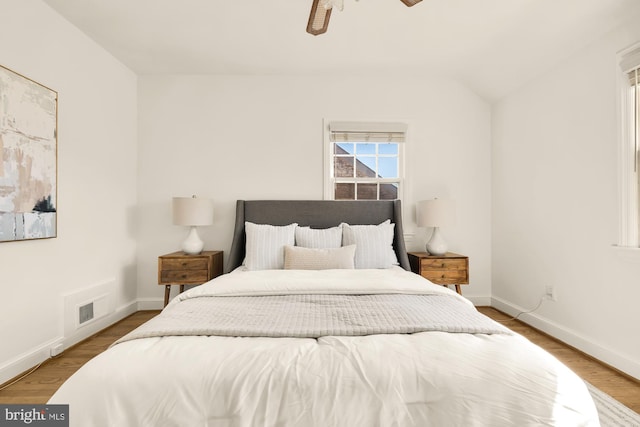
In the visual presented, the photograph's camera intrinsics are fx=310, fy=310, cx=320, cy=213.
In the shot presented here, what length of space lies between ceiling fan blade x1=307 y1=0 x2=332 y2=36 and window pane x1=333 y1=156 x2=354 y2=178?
1.99 m

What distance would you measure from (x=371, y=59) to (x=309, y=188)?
1489mm

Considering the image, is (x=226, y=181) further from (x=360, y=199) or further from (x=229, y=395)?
(x=229, y=395)

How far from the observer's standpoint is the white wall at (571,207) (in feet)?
7.30

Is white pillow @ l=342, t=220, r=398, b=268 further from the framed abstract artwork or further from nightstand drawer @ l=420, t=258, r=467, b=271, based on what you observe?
the framed abstract artwork

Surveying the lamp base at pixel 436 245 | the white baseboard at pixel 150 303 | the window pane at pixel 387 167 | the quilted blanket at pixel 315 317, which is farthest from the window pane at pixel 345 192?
the white baseboard at pixel 150 303

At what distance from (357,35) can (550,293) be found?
2.90 m

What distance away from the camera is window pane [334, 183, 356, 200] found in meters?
3.66

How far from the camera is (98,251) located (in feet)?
9.55

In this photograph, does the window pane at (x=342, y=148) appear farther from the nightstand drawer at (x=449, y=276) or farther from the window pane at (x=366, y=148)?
the nightstand drawer at (x=449, y=276)

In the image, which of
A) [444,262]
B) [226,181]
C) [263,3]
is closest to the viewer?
[263,3]

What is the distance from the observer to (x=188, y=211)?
313cm

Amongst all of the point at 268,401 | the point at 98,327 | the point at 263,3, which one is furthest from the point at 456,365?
the point at 98,327

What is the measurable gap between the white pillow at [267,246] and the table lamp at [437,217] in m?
1.41

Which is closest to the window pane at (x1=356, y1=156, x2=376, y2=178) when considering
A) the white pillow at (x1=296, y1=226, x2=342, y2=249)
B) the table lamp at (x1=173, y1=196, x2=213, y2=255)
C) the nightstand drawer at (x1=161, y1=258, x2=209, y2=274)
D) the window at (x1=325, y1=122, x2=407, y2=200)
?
the window at (x1=325, y1=122, x2=407, y2=200)
